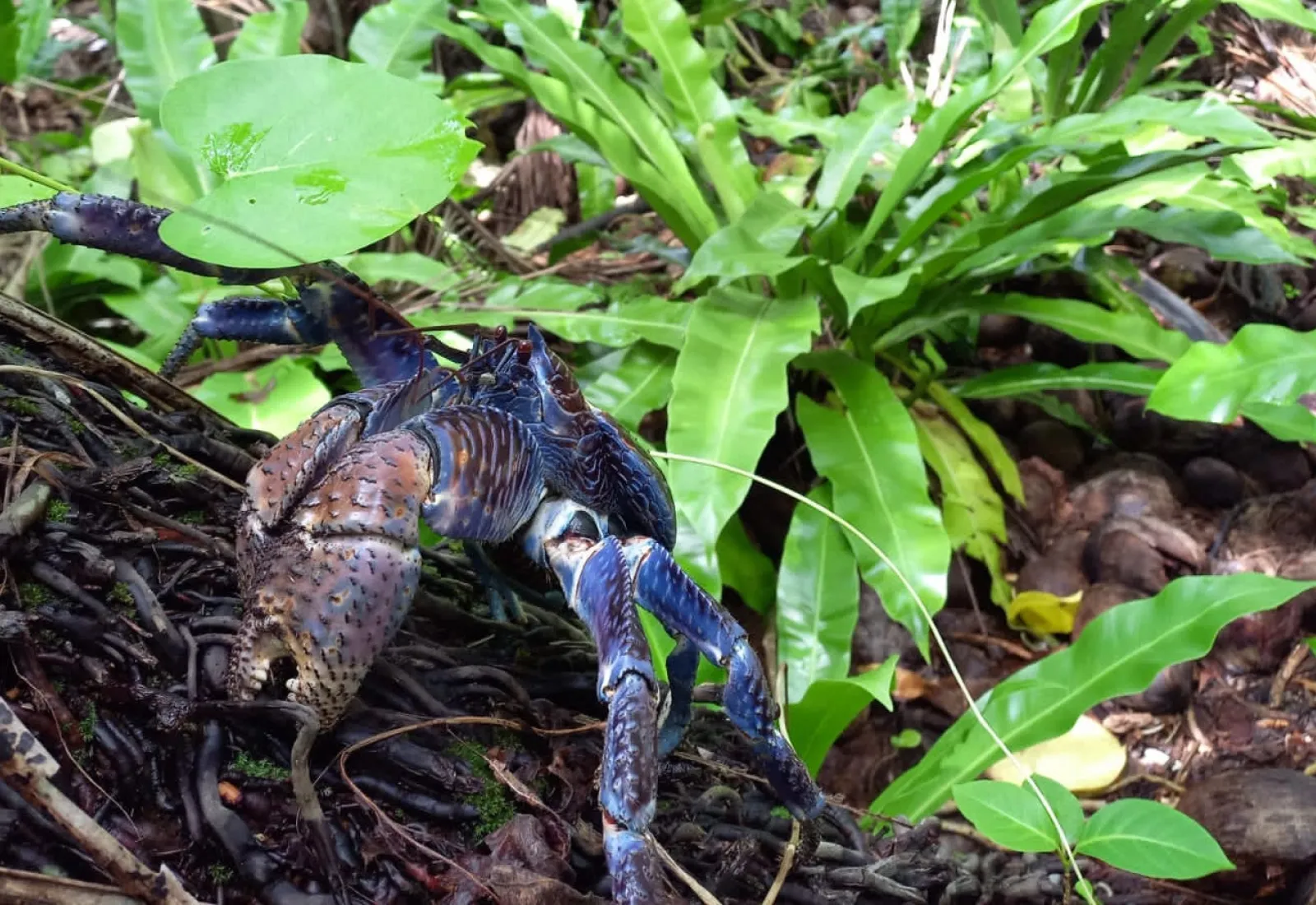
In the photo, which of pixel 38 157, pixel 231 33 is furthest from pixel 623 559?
pixel 231 33

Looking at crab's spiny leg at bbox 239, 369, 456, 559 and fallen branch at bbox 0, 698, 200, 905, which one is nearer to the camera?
fallen branch at bbox 0, 698, 200, 905

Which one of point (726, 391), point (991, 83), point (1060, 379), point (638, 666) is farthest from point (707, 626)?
point (1060, 379)

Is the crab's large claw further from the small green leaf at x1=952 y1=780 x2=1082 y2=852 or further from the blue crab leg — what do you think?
the small green leaf at x1=952 y1=780 x2=1082 y2=852

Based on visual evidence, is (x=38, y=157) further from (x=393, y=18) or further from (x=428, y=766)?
(x=428, y=766)

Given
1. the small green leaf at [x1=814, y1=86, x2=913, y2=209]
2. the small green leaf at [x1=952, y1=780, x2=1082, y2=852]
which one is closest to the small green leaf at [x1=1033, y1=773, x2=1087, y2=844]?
the small green leaf at [x1=952, y1=780, x2=1082, y2=852]

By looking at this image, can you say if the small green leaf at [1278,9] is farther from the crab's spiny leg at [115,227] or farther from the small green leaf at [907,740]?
the crab's spiny leg at [115,227]

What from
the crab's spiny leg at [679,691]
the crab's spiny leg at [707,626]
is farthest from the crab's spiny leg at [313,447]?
the crab's spiny leg at [679,691]

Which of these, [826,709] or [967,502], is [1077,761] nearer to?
[967,502]
